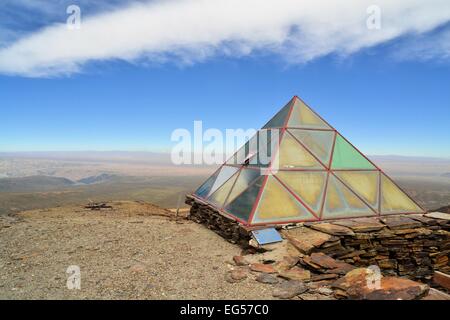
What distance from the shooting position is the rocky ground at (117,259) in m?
6.36

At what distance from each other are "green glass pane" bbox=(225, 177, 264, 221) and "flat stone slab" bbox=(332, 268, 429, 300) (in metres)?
4.03

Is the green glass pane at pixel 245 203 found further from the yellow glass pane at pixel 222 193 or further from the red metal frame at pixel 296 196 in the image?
the yellow glass pane at pixel 222 193

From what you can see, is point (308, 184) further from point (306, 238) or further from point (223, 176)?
point (223, 176)

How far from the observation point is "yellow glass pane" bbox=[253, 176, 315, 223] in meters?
9.88

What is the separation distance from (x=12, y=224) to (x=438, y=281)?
529 inches

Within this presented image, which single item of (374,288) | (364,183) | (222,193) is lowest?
(374,288)

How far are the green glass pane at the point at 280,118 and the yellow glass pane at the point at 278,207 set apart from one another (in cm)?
330

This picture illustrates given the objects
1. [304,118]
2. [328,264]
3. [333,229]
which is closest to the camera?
[328,264]

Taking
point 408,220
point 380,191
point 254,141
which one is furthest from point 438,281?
point 254,141

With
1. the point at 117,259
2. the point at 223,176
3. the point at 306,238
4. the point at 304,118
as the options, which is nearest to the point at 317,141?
the point at 304,118

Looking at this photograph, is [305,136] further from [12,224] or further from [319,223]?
[12,224]

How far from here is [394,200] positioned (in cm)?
1177

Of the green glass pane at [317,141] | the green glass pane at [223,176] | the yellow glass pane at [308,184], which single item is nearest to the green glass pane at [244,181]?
the yellow glass pane at [308,184]

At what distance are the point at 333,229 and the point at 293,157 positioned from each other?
11.2ft
